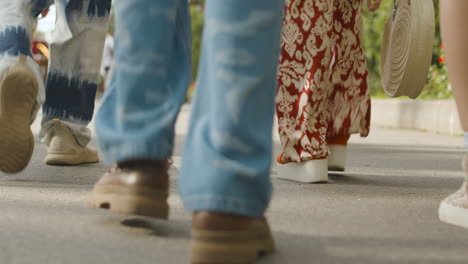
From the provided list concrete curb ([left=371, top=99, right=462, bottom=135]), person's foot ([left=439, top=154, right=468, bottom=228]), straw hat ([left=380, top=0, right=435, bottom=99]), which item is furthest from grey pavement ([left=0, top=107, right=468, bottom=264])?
concrete curb ([left=371, top=99, right=462, bottom=135])

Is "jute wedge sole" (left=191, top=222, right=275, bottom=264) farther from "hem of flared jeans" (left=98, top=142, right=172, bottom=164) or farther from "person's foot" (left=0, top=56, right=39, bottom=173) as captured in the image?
"person's foot" (left=0, top=56, right=39, bottom=173)

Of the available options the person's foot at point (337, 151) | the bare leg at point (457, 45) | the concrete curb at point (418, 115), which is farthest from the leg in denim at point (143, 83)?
the concrete curb at point (418, 115)

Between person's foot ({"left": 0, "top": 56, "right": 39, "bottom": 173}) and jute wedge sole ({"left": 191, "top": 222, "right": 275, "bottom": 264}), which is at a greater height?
person's foot ({"left": 0, "top": 56, "right": 39, "bottom": 173})

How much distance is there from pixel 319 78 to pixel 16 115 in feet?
3.99

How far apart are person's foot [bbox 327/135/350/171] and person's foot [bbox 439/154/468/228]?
108 centimetres

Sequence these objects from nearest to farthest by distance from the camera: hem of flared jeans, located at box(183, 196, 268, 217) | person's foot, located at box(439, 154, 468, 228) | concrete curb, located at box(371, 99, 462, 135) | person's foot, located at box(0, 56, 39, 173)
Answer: hem of flared jeans, located at box(183, 196, 268, 217)
person's foot, located at box(439, 154, 468, 228)
person's foot, located at box(0, 56, 39, 173)
concrete curb, located at box(371, 99, 462, 135)

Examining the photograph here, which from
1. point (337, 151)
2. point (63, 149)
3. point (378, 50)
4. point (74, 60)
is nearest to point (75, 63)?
point (74, 60)

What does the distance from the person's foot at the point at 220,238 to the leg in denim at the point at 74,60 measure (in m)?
2.21

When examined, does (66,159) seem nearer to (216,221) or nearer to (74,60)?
(74,60)

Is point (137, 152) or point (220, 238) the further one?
point (137, 152)

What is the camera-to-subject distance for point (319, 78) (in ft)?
10.2

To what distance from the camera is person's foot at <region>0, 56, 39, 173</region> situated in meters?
2.63

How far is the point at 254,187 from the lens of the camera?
1470mm

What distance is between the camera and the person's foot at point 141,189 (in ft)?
Answer: 5.89
